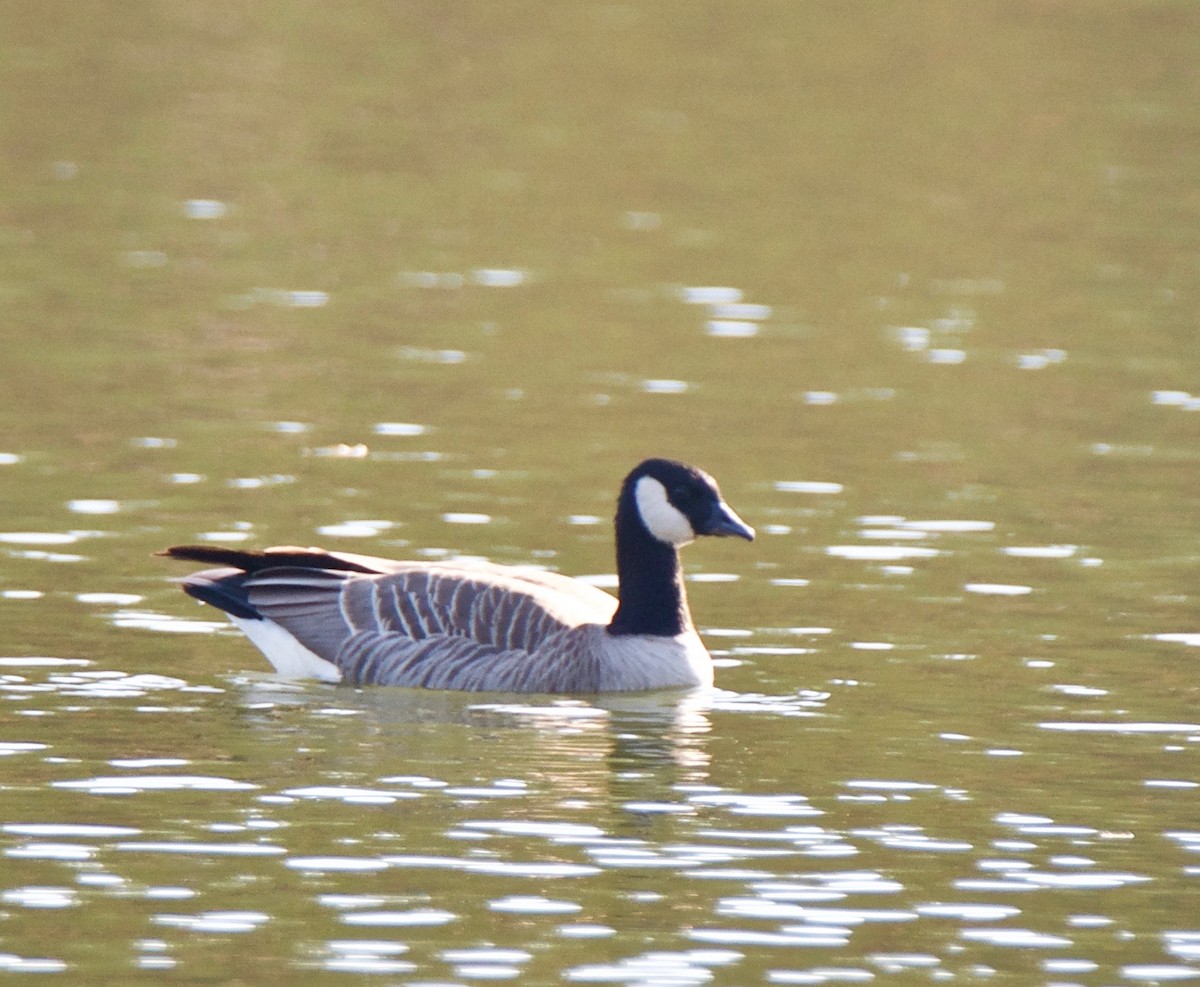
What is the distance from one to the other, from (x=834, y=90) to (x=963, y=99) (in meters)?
2.11

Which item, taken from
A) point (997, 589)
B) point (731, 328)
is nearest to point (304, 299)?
point (731, 328)

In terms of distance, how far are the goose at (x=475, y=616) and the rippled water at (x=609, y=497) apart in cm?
27

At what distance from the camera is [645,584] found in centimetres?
1576

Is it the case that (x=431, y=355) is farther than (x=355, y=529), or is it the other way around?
(x=431, y=355)

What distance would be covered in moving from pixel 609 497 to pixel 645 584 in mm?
4184

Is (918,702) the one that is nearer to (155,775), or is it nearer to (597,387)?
(155,775)

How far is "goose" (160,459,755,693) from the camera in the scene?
15.4m

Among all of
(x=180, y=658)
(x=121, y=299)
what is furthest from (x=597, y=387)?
(x=180, y=658)

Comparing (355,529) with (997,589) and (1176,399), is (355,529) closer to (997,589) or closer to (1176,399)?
(997,589)

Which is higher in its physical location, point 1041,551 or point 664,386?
point 664,386

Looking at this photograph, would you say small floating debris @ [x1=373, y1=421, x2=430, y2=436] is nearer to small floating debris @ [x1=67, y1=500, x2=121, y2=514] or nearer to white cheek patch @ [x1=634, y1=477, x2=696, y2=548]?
small floating debris @ [x1=67, y1=500, x2=121, y2=514]

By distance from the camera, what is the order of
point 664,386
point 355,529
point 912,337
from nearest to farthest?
point 355,529
point 664,386
point 912,337

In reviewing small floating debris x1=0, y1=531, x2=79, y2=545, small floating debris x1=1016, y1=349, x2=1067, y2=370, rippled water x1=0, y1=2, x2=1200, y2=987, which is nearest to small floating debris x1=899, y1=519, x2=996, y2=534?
rippled water x1=0, y1=2, x2=1200, y2=987

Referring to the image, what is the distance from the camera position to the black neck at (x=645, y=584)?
15523 mm
